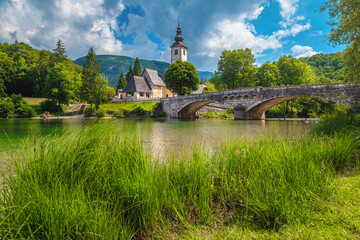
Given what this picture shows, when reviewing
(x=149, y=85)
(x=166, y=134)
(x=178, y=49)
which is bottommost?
(x=166, y=134)

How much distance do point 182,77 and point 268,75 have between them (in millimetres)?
17656

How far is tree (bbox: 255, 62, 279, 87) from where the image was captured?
135ft

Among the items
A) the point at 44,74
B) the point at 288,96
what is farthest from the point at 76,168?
the point at 44,74

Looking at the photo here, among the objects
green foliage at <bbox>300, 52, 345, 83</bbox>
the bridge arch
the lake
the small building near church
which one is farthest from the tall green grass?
green foliage at <bbox>300, 52, 345, 83</bbox>

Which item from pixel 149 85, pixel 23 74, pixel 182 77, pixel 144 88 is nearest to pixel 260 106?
pixel 182 77

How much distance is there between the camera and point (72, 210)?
Result: 1609 millimetres

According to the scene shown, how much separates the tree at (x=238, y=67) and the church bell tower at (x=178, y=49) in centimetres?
Result: 2413

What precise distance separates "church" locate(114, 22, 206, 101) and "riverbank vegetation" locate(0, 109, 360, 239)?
1762 inches

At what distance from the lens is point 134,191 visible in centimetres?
218

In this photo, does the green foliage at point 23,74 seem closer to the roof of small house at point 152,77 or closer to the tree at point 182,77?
the roof of small house at point 152,77

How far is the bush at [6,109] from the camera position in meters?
34.0

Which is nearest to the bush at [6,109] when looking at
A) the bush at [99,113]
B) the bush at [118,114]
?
the bush at [99,113]

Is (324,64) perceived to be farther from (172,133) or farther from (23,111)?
(23,111)

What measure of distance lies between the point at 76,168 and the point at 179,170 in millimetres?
1328
